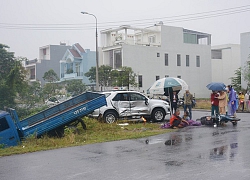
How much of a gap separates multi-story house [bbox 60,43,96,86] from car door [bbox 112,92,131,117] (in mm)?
39941

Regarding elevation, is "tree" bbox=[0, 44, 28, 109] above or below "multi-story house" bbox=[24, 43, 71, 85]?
below

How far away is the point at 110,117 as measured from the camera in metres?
18.8

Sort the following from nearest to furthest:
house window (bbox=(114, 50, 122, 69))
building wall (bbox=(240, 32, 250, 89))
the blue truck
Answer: the blue truck, building wall (bbox=(240, 32, 250, 89)), house window (bbox=(114, 50, 122, 69))

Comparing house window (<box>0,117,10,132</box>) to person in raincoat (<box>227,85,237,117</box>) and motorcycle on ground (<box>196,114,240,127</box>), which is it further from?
person in raincoat (<box>227,85,237,117</box>)

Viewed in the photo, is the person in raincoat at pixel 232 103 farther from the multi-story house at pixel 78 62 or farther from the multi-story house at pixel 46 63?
the multi-story house at pixel 46 63

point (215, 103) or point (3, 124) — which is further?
point (215, 103)

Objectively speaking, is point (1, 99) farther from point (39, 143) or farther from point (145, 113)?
point (39, 143)

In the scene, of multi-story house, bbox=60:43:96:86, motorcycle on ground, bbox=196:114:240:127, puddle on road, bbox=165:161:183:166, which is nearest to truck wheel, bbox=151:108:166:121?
motorcycle on ground, bbox=196:114:240:127

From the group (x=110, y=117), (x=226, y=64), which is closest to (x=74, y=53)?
(x=226, y=64)

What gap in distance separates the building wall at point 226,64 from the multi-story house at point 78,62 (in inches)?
866

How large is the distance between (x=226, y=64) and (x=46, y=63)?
1377 inches

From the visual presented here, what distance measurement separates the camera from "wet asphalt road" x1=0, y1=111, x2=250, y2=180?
26.3ft

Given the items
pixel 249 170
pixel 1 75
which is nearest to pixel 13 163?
pixel 249 170

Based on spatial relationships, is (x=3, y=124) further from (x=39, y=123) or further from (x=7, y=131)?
(x=39, y=123)
